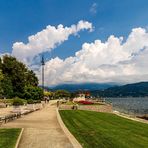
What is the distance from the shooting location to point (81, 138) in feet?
76.7

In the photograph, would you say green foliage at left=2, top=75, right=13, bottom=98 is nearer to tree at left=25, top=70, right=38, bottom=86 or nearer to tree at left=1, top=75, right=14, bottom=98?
tree at left=1, top=75, right=14, bottom=98

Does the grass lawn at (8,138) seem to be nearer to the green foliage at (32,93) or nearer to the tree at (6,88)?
the tree at (6,88)

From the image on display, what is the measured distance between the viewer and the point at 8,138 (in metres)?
22.4

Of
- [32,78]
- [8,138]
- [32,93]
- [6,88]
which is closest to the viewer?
[8,138]

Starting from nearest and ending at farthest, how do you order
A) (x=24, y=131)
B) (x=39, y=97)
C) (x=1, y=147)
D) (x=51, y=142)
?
(x=1, y=147), (x=51, y=142), (x=24, y=131), (x=39, y=97)

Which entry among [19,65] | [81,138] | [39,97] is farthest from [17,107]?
[19,65]

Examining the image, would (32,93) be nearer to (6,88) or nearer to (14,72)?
(14,72)

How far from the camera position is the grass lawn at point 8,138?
65.8 ft

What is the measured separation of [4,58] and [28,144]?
99.9m

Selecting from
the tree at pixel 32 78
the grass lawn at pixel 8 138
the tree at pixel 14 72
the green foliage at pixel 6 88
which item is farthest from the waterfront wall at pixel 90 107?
the tree at pixel 32 78

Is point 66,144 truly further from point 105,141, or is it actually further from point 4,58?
point 4,58

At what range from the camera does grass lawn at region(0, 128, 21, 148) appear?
65.8ft

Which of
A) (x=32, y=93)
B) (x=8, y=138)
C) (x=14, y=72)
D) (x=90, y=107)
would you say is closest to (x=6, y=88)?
(x=32, y=93)

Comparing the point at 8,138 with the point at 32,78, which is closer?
the point at 8,138
